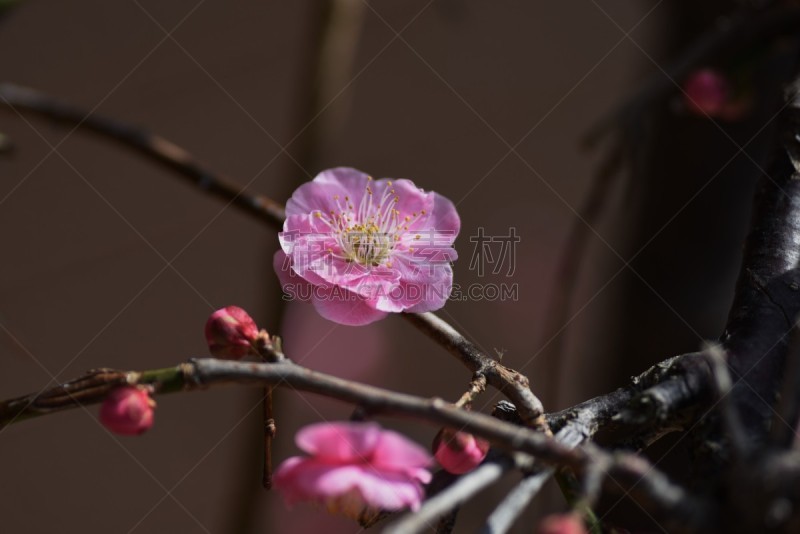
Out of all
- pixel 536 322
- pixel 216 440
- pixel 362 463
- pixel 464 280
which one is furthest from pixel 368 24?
pixel 362 463

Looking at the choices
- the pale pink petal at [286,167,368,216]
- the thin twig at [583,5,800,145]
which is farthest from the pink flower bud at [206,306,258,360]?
the thin twig at [583,5,800,145]

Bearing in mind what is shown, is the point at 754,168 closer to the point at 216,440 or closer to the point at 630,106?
the point at 630,106

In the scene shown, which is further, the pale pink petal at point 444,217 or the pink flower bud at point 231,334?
the pale pink petal at point 444,217

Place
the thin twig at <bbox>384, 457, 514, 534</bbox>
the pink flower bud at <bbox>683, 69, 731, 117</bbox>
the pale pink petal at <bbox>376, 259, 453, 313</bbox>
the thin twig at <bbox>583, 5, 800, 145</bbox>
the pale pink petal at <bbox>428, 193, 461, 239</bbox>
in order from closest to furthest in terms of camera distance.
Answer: the thin twig at <bbox>384, 457, 514, 534</bbox> < the pale pink petal at <bbox>376, 259, 453, 313</bbox> < the pale pink petal at <bbox>428, 193, 461, 239</bbox> < the thin twig at <bbox>583, 5, 800, 145</bbox> < the pink flower bud at <bbox>683, 69, 731, 117</bbox>

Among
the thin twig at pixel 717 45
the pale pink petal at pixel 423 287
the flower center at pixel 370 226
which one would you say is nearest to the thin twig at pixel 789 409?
the pale pink petal at pixel 423 287

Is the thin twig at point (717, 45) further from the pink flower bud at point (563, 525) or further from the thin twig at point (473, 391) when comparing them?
the pink flower bud at point (563, 525)

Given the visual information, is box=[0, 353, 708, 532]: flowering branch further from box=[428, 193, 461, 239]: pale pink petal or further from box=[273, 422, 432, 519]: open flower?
box=[428, 193, 461, 239]: pale pink petal
